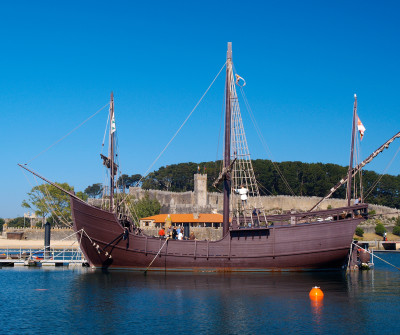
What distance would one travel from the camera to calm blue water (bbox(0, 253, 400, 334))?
19.2 metres

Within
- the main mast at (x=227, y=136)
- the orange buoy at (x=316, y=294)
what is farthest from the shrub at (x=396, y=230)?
the orange buoy at (x=316, y=294)

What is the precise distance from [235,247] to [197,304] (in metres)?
9.09

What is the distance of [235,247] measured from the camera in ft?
104

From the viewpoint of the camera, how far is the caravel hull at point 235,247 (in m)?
31.2

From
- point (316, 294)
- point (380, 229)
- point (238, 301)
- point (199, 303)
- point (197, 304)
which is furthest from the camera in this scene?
point (380, 229)

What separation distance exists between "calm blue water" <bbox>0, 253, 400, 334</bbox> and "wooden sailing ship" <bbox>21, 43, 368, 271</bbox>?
80 cm

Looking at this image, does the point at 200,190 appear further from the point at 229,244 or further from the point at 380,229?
the point at 229,244

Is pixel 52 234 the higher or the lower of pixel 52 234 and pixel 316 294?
the higher

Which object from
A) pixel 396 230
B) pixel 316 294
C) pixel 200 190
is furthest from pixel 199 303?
pixel 200 190

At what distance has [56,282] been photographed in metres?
29.8

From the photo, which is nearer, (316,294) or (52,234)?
(316,294)

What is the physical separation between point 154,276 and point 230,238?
5037mm

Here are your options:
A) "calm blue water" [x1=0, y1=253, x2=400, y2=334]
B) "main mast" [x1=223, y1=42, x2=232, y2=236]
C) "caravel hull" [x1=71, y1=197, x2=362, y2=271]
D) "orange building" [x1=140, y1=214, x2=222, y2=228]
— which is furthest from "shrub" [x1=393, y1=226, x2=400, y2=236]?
"main mast" [x1=223, y1=42, x2=232, y2=236]

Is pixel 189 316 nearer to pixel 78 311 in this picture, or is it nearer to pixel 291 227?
pixel 78 311
